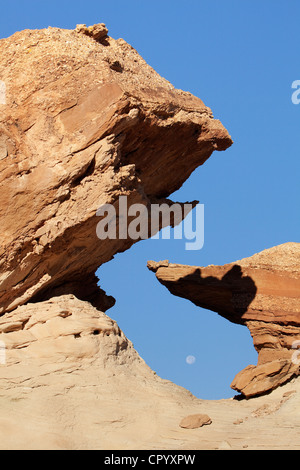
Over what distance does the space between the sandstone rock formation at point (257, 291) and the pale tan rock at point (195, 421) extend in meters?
8.18

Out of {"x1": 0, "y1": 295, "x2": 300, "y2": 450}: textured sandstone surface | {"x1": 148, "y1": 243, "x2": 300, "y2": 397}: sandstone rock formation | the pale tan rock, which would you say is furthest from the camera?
{"x1": 148, "y1": 243, "x2": 300, "y2": 397}: sandstone rock formation

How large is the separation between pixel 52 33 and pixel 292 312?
36.8ft

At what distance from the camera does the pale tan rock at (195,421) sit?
13133 millimetres

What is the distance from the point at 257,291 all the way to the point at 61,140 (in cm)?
985

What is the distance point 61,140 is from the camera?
15531 mm

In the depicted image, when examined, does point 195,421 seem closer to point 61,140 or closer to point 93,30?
point 61,140

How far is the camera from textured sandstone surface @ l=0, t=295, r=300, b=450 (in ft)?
40.1

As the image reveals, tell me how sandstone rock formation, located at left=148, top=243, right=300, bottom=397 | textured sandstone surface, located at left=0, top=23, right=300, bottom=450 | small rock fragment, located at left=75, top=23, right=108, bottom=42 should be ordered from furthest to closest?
1. sandstone rock formation, located at left=148, top=243, right=300, bottom=397
2. small rock fragment, located at left=75, top=23, right=108, bottom=42
3. textured sandstone surface, located at left=0, top=23, right=300, bottom=450

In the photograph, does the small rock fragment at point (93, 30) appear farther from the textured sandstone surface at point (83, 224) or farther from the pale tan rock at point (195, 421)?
the pale tan rock at point (195, 421)

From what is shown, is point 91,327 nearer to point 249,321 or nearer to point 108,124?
point 108,124

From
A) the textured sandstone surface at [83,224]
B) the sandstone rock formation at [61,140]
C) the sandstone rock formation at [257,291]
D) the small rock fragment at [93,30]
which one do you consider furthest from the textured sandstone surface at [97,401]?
the small rock fragment at [93,30]

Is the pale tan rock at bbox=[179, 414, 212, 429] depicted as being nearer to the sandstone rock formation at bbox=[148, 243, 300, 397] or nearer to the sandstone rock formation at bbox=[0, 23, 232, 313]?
the sandstone rock formation at bbox=[0, 23, 232, 313]

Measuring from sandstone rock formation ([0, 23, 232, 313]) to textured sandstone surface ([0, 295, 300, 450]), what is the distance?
42.9 inches

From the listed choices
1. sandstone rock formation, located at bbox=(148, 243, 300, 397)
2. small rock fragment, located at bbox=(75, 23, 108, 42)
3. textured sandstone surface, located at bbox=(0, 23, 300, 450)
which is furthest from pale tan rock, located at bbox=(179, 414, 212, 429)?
small rock fragment, located at bbox=(75, 23, 108, 42)
